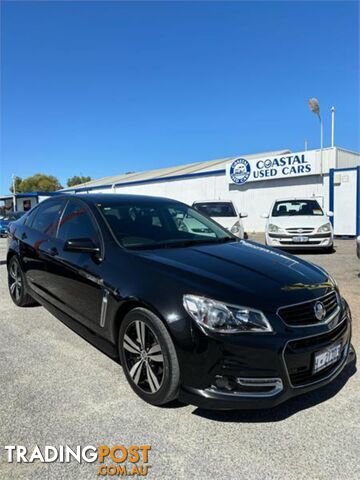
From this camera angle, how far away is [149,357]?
282 cm

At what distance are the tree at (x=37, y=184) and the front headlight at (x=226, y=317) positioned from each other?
8514 centimetres

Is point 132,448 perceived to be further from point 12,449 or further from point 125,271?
point 125,271

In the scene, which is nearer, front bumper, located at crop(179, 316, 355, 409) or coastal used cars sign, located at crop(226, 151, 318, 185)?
front bumper, located at crop(179, 316, 355, 409)

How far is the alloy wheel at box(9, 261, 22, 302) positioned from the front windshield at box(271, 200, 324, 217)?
8053 millimetres

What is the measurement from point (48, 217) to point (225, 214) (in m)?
7.69

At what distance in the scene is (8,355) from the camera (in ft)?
12.6

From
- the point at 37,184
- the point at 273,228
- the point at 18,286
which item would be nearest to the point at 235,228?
the point at 273,228

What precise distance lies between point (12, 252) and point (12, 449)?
361cm

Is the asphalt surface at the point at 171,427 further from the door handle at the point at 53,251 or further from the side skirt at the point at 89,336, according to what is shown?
the door handle at the point at 53,251

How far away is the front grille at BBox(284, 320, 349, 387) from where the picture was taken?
8.11 ft

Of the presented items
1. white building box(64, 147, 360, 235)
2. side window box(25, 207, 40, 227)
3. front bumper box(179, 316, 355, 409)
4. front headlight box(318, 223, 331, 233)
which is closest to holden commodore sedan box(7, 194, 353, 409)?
front bumper box(179, 316, 355, 409)

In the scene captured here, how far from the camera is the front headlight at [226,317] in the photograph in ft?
8.11

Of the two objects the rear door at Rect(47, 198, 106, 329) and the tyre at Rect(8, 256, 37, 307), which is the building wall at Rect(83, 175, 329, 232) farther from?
the rear door at Rect(47, 198, 106, 329)

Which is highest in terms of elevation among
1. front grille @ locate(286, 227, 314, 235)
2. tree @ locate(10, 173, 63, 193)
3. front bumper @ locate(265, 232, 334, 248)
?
tree @ locate(10, 173, 63, 193)
